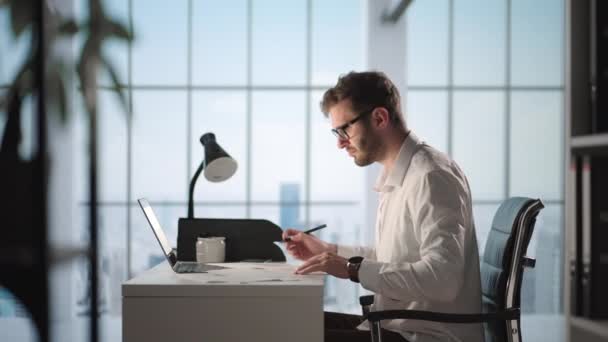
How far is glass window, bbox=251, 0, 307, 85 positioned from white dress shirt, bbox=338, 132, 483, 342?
5.34 m

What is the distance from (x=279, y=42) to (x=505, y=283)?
582cm

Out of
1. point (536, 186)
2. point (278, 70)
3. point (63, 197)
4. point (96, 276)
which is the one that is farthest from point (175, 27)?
point (96, 276)

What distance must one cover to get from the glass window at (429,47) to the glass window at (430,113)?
173mm

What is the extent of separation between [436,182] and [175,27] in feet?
19.7

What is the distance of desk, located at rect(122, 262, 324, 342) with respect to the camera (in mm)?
1773

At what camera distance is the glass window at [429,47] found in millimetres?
7367

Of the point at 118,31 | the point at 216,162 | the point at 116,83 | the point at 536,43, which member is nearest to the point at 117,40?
the point at 118,31

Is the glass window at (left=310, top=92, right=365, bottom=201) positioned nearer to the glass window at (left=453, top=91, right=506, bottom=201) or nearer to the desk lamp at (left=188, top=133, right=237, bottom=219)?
the glass window at (left=453, top=91, right=506, bottom=201)

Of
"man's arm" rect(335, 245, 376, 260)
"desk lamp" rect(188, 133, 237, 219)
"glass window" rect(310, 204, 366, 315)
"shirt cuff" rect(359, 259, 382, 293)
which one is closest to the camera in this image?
"shirt cuff" rect(359, 259, 382, 293)

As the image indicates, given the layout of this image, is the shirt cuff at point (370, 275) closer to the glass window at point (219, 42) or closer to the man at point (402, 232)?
the man at point (402, 232)

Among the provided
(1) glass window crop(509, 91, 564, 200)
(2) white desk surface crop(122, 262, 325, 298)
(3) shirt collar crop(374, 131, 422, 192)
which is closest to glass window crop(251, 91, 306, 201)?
(1) glass window crop(509, 91, 564, 200)

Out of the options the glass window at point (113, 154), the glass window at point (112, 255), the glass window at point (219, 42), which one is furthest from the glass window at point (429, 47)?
the glass window at point (112, 255)

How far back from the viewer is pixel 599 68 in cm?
93

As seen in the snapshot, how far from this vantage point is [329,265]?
6.22ft
